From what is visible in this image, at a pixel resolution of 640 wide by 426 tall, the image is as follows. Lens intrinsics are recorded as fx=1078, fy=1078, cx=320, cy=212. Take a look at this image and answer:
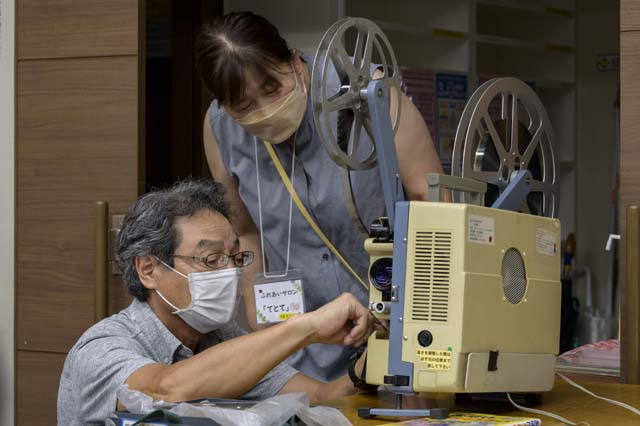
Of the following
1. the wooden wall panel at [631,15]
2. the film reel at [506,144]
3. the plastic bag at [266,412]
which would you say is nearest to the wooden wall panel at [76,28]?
the film reel at [506,144]

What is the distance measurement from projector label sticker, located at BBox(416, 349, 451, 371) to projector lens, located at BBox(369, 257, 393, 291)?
0.14 metres

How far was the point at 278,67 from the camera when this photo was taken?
225 centimetres

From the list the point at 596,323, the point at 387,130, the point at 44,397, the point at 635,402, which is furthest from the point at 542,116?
the point at 596,323

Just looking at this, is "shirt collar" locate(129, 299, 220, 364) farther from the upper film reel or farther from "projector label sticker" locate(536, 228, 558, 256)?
"projector label sticker" locate(536, 228, 558, 256)

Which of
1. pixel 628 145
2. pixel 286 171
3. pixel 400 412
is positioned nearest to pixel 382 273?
pixel 400 412

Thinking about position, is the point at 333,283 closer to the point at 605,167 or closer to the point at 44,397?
the point at 44,397

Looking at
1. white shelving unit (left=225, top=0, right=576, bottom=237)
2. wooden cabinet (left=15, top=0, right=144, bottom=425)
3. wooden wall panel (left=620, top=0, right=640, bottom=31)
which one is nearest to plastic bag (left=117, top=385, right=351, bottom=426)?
wooden wall panel (left=620, top=0, right=640, bottom=31)

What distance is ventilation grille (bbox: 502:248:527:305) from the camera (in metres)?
1.88

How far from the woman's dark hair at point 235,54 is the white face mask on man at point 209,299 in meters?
0.37

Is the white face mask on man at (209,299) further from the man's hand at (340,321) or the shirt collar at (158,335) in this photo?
the man's hand at (340,321)

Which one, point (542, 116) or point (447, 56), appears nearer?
point (542, 116)

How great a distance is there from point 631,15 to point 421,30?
1.44 meters

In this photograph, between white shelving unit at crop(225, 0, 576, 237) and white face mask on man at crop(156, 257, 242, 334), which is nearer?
white face mask on man at crop(156, 257, 242, 334)

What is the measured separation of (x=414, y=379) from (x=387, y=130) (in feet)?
1.48
